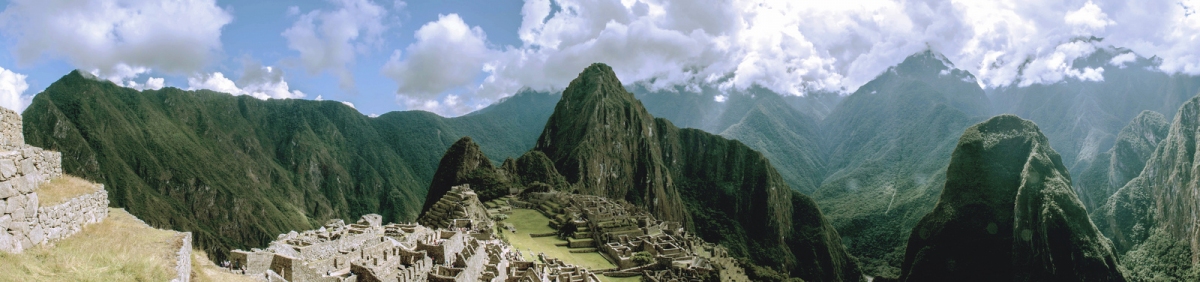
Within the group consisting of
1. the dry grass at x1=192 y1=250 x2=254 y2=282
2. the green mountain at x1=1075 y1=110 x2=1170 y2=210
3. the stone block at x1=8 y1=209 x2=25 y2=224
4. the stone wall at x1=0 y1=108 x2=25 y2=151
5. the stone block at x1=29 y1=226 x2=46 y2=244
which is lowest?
the dry grass at x1=192 y1=250 x2=254 y2=282

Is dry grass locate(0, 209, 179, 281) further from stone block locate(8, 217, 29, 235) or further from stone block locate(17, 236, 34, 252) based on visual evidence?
stone block locate(8, 217, 29, 235)

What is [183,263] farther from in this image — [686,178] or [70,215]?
[686,178]

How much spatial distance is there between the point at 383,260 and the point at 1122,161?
630 ft

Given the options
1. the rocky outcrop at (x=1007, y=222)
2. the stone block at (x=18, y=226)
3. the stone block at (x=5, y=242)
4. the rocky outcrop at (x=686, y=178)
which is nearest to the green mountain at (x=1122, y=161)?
the rocky outcrop at (x=1007, y=222)

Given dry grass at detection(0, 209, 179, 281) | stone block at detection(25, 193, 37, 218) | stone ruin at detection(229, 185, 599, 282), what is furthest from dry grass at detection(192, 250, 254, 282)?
stone block at detection(25, 193, 37, 218)

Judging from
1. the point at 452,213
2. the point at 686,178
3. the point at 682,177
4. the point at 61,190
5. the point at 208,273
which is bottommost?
the point at 208,273

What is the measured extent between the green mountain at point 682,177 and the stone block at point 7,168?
9785 centimetres

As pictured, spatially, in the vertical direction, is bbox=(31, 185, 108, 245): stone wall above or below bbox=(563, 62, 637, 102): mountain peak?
below

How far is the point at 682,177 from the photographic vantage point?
189 m

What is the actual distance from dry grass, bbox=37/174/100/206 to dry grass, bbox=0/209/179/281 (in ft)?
2.54

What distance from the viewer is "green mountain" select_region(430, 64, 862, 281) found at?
13525cm

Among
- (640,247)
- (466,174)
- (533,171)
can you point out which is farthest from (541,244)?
(533,171)

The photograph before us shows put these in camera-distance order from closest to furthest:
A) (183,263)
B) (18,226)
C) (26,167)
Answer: (18,226), (26,167), (183,263)

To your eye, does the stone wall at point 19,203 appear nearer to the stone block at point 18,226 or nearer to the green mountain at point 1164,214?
the stone block at point 18,226
